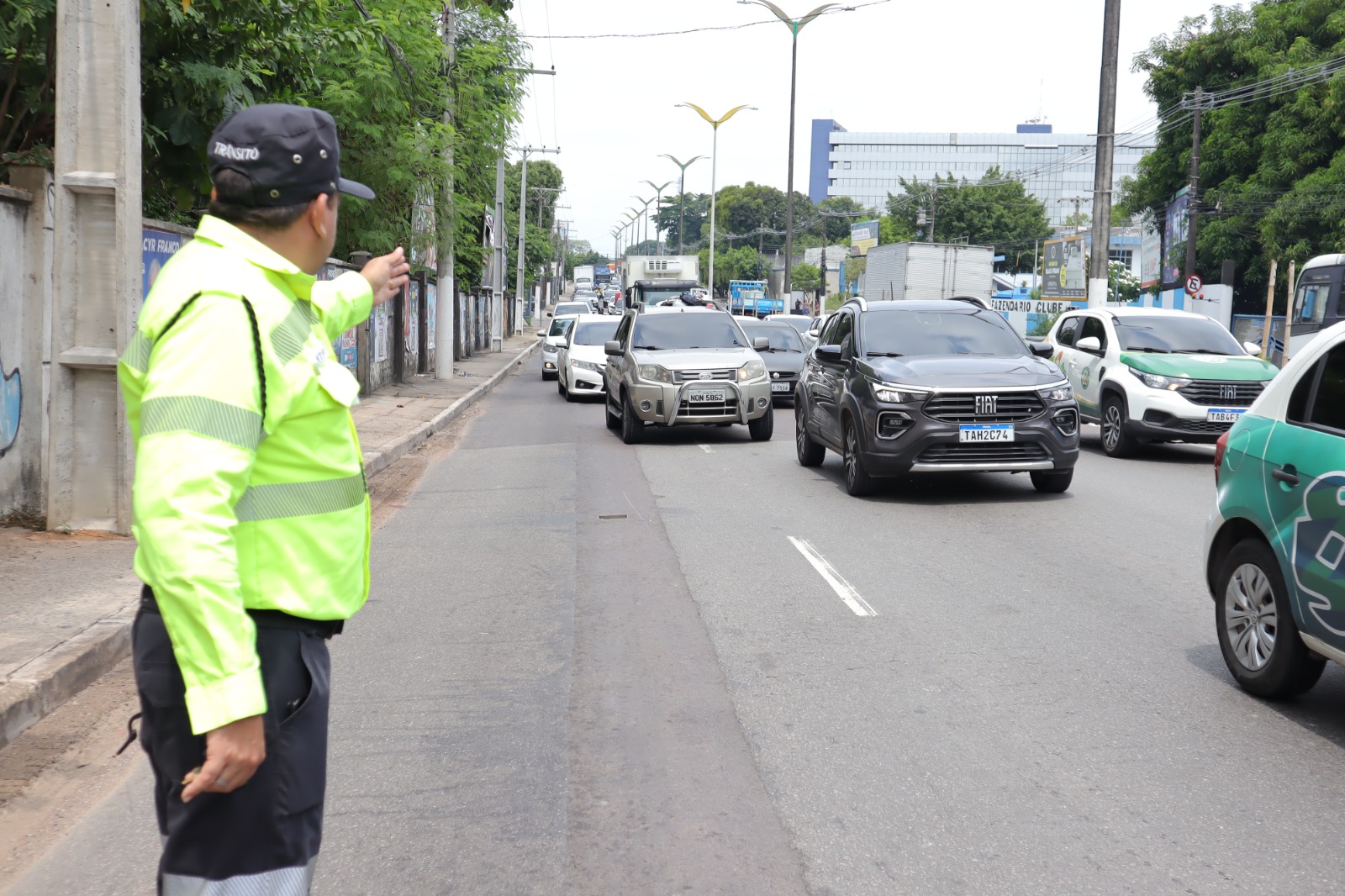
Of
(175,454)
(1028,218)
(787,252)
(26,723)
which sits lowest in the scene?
(26,723)

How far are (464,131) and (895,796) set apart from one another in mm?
22315

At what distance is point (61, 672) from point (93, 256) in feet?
13.3

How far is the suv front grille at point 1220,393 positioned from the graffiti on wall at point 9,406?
11.5 metres

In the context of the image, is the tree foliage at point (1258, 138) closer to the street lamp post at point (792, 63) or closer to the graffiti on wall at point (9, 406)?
the street lamp post at point (792, 63)

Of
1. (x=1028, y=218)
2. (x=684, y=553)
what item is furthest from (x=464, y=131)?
(x=1028, y=218)

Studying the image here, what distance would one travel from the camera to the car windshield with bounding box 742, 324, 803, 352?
23.3m

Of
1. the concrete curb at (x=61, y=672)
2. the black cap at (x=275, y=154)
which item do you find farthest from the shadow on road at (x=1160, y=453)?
the black cap at (x=275, y=154)

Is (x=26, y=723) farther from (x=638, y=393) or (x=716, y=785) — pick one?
(x=638, y=393)

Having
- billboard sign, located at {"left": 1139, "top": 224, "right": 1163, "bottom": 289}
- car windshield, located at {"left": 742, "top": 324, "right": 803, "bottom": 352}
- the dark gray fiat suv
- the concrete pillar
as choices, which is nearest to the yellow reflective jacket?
the concrete pillar

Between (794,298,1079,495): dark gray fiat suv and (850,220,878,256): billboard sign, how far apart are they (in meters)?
104

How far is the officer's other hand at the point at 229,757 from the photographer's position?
2.12 metres

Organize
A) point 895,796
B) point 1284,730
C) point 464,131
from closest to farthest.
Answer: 1. point 895,796
2. point 1284,730
3. point 464,131

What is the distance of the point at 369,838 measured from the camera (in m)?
4.20

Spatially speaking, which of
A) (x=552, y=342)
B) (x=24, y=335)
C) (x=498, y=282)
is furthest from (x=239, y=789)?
(x=498, y=282)
